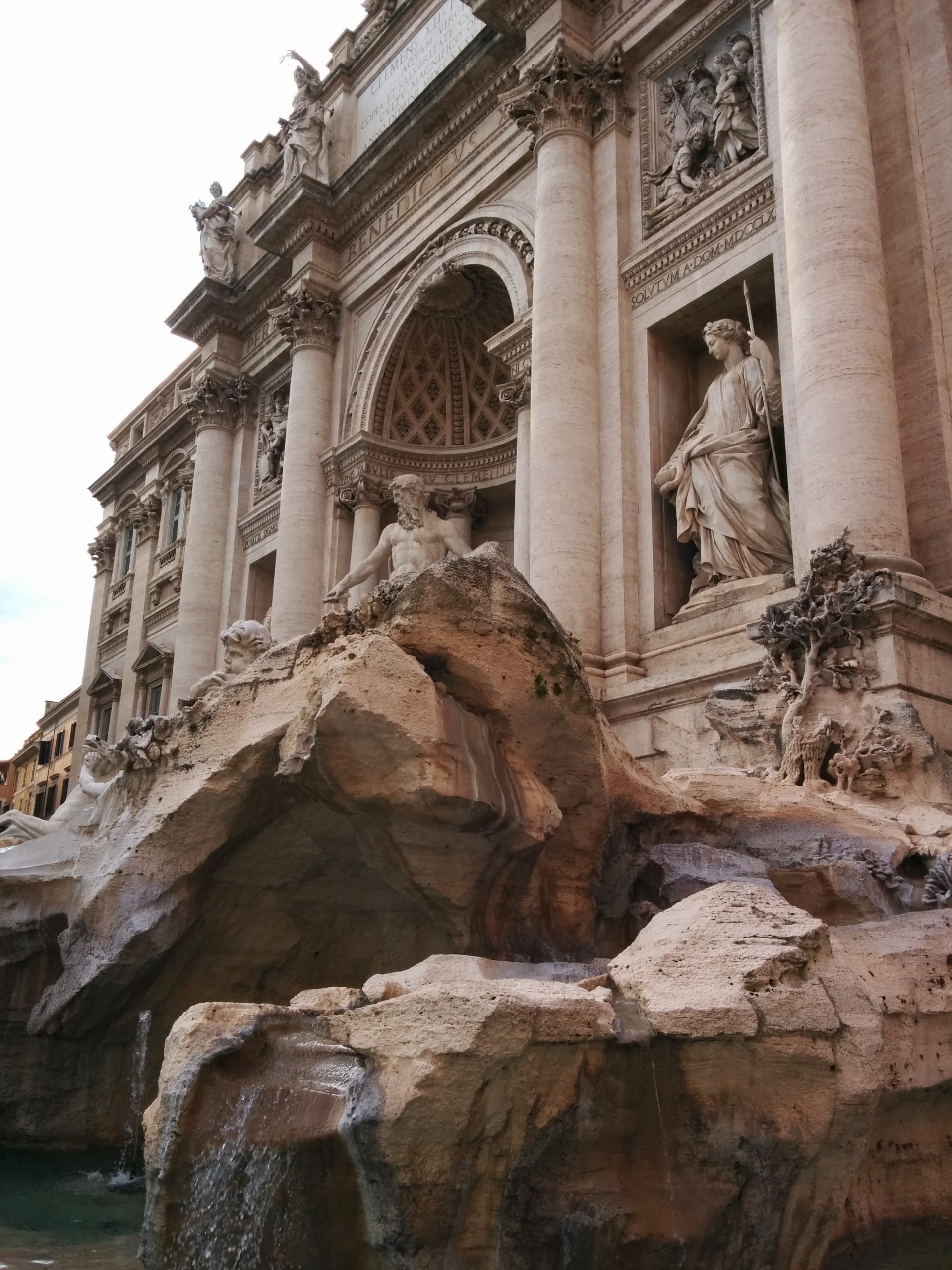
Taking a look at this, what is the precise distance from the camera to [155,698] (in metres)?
22.8

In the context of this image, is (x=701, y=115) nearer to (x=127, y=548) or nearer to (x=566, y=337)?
(x=566, y=337)

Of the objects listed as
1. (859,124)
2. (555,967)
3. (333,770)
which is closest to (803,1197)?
(555,967)

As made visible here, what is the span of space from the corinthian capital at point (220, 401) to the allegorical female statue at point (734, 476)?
11.7 meters

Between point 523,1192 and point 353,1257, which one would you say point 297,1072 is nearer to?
point 353,1257

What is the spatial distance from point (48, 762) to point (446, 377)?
93.5ft

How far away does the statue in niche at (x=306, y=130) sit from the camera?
1864 centimetres

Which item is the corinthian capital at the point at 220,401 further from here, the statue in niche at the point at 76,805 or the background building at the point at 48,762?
the background building at the point at 48,762

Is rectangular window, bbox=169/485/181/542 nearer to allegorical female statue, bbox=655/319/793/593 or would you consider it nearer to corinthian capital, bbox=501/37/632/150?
corinthian capital, bbox=501/37/632/150

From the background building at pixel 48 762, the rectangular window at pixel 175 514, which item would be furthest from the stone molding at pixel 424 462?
the background building at pixel 48 762

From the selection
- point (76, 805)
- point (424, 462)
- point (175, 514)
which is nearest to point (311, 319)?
point (424, 462)

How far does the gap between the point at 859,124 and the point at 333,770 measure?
7.80 meters

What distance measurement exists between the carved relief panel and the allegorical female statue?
188 centimetres

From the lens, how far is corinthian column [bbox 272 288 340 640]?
16.9m

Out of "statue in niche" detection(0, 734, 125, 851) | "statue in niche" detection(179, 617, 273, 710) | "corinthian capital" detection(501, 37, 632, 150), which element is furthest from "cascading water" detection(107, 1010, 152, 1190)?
"corinthian capital" detection(501, 37, 632, 150)
